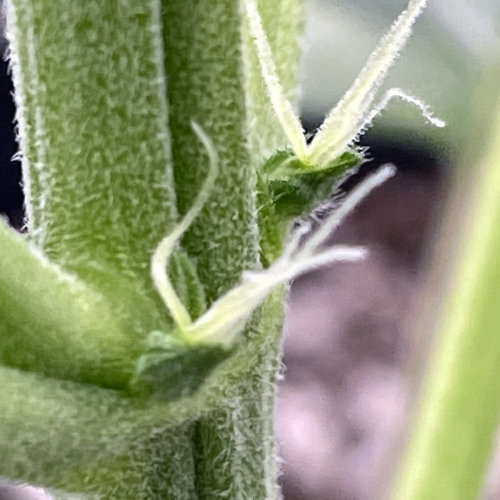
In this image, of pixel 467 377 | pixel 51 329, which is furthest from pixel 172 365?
pixel 467 377

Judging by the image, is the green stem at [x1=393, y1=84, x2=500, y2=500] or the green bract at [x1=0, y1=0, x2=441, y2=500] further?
the green stem at [x1=393, y1=84, x2=500, y2=500]

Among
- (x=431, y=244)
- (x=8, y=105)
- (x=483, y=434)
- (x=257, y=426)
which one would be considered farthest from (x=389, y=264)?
(x=257, y=426)

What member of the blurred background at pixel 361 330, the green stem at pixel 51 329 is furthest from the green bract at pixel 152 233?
the blurred background at pixel 361 330

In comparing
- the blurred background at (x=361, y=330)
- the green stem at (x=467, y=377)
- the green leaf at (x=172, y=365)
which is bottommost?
the green leaf at (x=172, y=365)

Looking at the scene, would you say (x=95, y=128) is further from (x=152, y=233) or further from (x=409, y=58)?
(x=409, y=58)

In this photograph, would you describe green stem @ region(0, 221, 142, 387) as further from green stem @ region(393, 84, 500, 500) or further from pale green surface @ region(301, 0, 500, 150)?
pale green surface @ region(301, 0, 500, 150)

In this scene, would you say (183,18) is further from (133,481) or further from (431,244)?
(431,244)

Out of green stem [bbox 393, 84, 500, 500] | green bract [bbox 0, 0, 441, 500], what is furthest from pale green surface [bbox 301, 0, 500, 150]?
green bract [bbox 0, 0, 441, 500]

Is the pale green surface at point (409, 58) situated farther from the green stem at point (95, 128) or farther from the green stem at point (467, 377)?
the green stem at point (95, 128)
